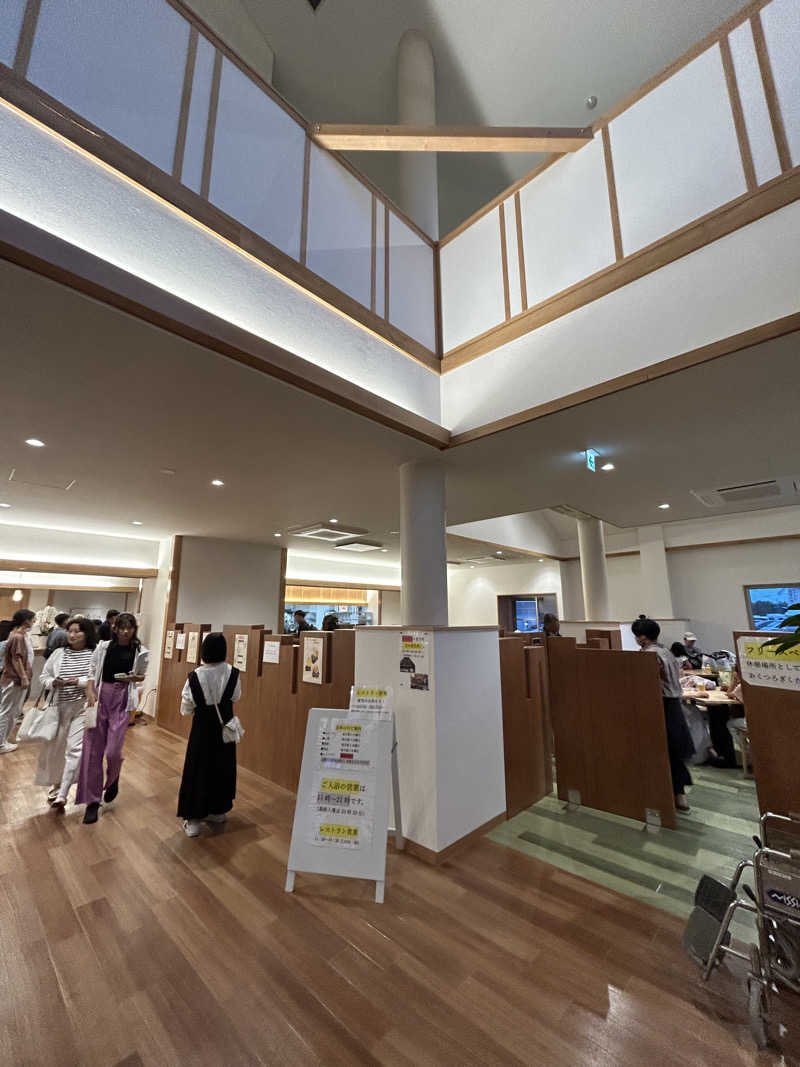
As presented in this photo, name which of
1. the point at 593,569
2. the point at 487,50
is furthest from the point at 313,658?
the point at 487,50

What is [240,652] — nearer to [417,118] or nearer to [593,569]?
[593,569]

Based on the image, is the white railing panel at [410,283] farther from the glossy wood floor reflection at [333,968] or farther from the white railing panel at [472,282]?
the glossy wood floor reflection at [333,968]

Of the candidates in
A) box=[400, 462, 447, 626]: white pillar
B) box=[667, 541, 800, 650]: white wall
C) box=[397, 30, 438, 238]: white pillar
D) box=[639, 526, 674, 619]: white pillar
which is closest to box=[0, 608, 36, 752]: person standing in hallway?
box=[400, 462, 447, 626]: white pillar

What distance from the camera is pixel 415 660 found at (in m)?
2.97

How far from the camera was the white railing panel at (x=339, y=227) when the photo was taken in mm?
2891

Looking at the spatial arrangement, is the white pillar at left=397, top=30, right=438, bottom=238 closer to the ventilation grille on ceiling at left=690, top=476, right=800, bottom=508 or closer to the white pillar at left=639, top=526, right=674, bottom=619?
the ventilation grille on ceiling at left=690, top=476, right=800, bottom=508

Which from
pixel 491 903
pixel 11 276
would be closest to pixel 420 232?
pixel 11 276

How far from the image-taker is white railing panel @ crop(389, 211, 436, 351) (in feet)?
11.1

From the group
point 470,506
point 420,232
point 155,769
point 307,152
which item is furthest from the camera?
point 470,506

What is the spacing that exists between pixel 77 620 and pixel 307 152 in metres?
3.76

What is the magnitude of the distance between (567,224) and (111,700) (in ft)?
15.7

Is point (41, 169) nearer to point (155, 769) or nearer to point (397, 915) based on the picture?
point (397, 915)

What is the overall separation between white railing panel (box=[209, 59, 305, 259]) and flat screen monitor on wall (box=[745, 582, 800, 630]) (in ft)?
28.3

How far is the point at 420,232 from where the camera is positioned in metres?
3.69
